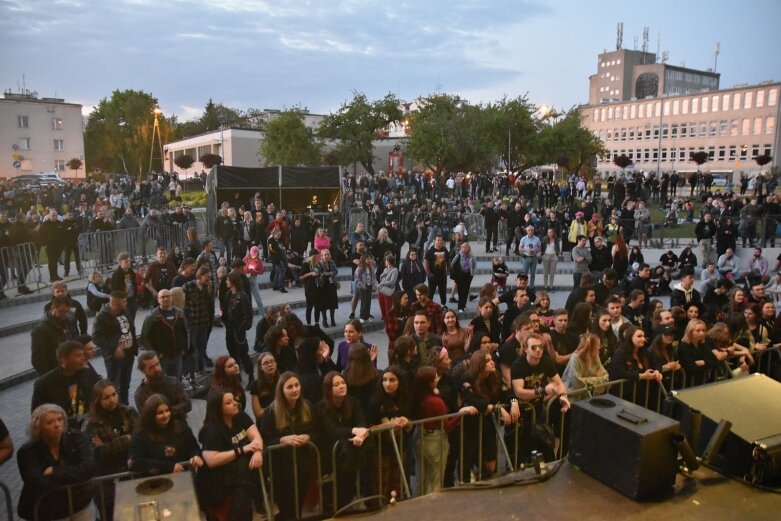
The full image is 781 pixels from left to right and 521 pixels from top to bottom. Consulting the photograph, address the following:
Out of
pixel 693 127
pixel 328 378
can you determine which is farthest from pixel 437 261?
pixel 693 127

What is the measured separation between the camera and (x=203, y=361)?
933cm

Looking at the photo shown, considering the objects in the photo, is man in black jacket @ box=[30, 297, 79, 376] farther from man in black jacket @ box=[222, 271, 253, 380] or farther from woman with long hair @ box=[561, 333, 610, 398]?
woman with long hair @ box=[561, 333, 610, 398]

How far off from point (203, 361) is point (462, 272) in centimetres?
586

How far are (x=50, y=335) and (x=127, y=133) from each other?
6968cm

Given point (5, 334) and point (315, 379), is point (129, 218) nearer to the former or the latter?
point (5, 334)

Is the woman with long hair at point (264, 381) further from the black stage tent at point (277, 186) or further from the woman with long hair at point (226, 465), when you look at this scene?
the black stage tent at point (277, 186)

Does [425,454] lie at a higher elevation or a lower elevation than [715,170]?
lower

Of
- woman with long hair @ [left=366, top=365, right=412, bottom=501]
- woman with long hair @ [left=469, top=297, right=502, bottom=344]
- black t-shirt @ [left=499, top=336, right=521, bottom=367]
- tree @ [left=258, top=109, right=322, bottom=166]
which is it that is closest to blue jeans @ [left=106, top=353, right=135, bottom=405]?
woman with long hair @ [left=366, top=365, right=412, bottom=501]

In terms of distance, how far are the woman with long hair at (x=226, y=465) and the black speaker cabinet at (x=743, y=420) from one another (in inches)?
123

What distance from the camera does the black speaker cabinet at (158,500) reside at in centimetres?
300

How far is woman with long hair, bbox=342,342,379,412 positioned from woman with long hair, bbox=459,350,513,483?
856 mm

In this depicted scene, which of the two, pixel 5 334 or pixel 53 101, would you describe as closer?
pixel 5 334

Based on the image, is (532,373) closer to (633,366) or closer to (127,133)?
(633,366)

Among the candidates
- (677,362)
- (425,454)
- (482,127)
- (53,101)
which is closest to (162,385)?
(425,454)
